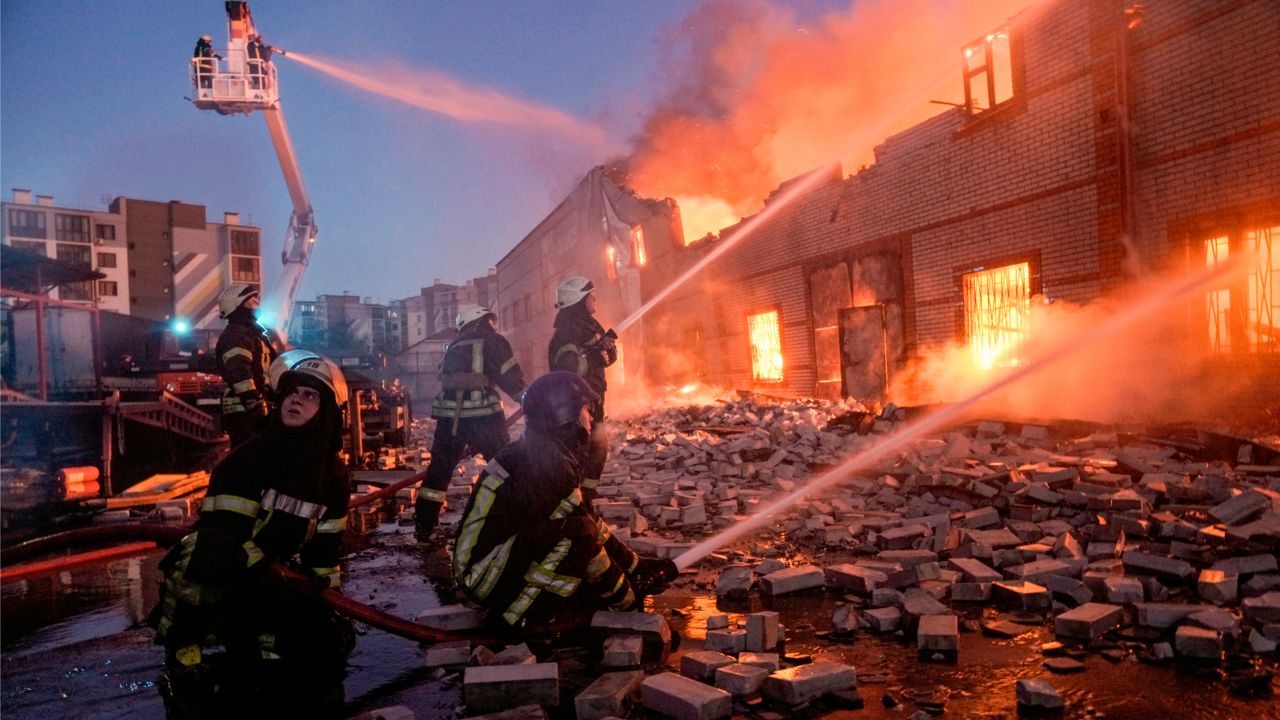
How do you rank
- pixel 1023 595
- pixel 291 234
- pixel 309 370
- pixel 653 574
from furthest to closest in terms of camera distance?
1. pixel 291 234
2. pixel 653 574
3. pixel 1023 595
4. pixel 309 370

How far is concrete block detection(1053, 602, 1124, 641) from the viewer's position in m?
3.61

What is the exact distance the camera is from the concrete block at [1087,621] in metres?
3.61

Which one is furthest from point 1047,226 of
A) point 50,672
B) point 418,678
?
point 50,672

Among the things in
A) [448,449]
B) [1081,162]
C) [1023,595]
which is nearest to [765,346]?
[1081,162]

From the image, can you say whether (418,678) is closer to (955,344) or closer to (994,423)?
(994,423)

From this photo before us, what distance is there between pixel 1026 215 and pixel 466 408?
29.6ft

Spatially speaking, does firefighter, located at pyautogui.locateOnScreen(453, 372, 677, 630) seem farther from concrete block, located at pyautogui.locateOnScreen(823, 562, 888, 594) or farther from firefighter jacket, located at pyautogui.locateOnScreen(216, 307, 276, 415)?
firefighter jacket, located at pyautogui.locateOnScreen(216, 307, 276, 415)

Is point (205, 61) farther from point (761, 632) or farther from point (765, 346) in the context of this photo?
point (761, 632)

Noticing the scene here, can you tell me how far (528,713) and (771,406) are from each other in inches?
464

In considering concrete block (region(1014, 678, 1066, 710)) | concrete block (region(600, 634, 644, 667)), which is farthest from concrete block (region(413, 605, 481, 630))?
concrete block (region(1014, 678, 1066, 710))

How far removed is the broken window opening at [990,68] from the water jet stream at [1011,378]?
3897mm

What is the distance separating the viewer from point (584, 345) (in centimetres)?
655

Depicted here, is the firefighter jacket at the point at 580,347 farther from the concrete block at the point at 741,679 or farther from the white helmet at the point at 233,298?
the concrete block at the point at 741,679

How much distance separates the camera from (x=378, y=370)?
20.8 meters
